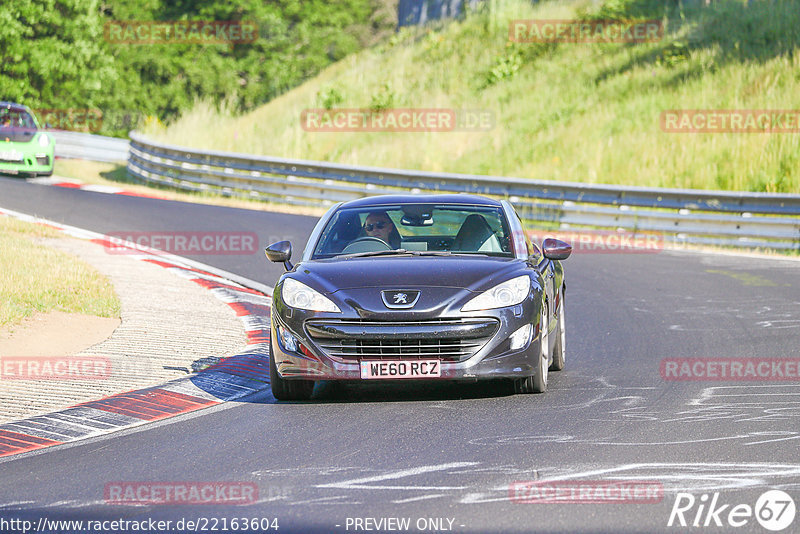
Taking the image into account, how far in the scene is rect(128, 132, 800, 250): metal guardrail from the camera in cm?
2045

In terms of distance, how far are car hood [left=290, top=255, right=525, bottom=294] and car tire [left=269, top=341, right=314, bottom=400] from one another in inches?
25.3

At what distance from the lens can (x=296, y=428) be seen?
25.8 feet

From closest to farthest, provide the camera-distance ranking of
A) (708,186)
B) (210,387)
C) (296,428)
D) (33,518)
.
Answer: (33,518) → (296,428) → (210,387) → (708,186)

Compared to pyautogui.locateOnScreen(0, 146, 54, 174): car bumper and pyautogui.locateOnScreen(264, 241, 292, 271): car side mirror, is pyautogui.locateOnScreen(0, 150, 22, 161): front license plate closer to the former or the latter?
pyautogui.locateOnScreen(0, 146, 54, 174): car bumper

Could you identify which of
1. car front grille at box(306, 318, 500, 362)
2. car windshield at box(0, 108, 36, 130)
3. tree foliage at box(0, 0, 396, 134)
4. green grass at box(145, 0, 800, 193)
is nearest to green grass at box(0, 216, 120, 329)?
car front grille at box(306, 318, 500, 362)

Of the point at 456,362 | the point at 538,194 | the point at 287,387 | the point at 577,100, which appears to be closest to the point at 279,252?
the point at 287,387

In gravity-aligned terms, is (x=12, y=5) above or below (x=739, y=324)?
above

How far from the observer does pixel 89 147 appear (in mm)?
38938

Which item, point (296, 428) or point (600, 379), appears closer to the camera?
point (296, 428)

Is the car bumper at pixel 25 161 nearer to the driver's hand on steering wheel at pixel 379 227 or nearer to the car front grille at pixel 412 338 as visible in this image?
the driver's hand on steering wheel at pixel 379 227

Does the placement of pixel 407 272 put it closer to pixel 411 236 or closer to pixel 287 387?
pixel 287 387

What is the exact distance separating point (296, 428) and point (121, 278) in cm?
766

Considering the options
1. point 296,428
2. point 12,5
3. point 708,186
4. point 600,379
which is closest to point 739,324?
point 600,379

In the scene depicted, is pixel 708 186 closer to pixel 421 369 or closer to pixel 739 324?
pixel 739 324
